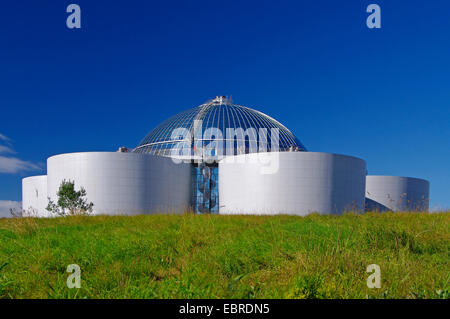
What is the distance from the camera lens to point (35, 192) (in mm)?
45094

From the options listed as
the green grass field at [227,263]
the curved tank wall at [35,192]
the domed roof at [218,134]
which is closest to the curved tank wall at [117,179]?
the domed roof at [218,134]

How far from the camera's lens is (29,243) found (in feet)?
27.1

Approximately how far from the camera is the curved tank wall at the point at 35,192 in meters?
43.6

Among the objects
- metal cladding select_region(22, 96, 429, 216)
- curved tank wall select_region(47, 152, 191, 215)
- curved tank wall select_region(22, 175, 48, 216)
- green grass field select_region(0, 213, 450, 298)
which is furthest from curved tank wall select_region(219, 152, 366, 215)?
curved tank wall select_region(22, 175, 48, 216)

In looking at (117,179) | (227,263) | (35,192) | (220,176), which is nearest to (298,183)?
(220,176)

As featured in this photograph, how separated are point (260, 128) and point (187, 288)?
39340mm

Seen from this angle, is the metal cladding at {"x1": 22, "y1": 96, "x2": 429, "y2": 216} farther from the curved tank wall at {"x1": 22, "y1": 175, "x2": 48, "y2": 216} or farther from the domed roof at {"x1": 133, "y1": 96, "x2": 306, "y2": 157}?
the curved tank wall at {"x1": 22, "y1": 175, "x2": 48, "y2": 216}

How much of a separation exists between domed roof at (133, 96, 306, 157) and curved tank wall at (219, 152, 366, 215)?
19.9ft

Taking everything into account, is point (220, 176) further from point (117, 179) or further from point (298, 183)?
point (117, 179)

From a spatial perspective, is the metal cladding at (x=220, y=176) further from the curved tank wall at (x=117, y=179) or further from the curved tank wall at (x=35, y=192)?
the curved tank wall at (x=35, y=192)

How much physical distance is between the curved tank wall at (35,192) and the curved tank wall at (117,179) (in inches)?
384

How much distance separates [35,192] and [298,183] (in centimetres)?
3910
